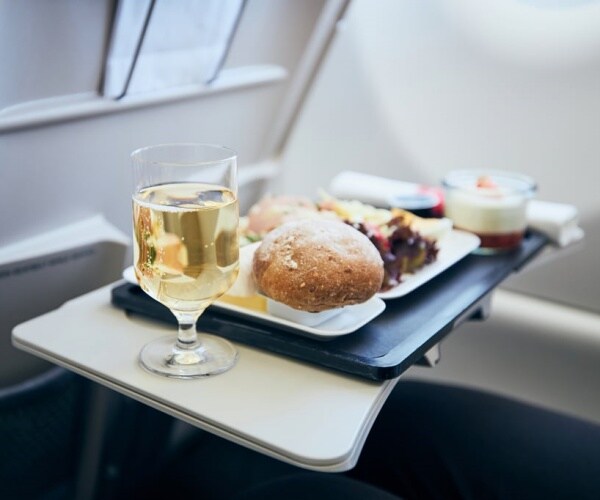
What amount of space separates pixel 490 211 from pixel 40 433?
793 millimetres

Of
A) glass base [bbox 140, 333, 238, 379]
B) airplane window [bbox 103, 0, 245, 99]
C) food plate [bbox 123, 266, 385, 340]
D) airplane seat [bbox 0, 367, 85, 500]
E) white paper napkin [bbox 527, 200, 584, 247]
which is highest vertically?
airplane window [bbox 103, 0, 245, 99]

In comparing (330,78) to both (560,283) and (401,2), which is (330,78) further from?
(560,283)

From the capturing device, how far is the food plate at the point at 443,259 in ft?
3.19

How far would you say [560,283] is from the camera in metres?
1.56

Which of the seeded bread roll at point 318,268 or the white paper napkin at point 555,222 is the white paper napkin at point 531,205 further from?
the seeded bread roll at point 318,268

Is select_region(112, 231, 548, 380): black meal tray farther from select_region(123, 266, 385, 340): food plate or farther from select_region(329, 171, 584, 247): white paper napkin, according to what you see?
select_region(329, 171, 584, 247): white paper napkin

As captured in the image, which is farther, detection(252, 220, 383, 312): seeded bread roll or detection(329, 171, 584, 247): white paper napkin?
detection(329, 171, 584, 247): white paper napkin

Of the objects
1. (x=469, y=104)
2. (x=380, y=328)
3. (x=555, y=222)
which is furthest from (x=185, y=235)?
(x=469, y=104)

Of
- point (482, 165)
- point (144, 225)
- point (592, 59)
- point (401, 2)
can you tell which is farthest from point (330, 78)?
point (144, 225)

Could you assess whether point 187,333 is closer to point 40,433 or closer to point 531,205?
point 40,433

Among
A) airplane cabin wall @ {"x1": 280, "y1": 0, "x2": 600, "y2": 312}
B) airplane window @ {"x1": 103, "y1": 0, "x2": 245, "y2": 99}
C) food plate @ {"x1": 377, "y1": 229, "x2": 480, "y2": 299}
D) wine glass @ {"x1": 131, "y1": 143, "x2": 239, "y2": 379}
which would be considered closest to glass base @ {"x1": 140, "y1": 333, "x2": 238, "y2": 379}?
wine glass @ {"x1": 131, "y1": 143, "x2": 239, "y2": 379}

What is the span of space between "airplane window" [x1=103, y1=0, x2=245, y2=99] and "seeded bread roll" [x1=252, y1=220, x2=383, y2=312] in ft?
1.37

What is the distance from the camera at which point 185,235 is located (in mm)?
743

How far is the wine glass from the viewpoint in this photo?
75cm
